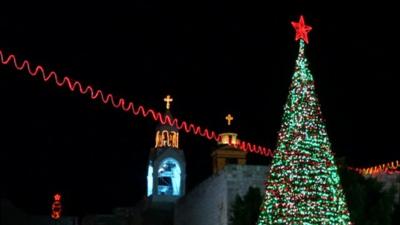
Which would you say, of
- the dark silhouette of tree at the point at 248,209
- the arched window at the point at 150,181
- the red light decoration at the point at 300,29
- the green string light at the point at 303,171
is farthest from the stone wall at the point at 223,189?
the arched window at the point at 150,181

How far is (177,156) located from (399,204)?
53.7 ft

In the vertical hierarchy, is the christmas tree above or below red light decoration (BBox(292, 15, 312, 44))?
below

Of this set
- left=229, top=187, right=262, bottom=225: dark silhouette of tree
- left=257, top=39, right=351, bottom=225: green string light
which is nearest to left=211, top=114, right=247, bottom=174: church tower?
left=229, top=187, right=262, bottom=225: dark silhouette of tree

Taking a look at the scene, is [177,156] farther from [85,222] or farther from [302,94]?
[302,94]

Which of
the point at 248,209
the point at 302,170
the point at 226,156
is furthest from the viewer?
the point at 226,156

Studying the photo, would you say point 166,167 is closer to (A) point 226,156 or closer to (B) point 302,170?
(A) point 226,156

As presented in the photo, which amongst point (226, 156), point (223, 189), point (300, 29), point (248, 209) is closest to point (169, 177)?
point (226, 156)

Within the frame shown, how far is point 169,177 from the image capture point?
35969mm

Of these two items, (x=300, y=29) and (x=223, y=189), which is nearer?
(x=300, y=29)

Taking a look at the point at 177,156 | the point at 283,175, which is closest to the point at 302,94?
the point at 283,175

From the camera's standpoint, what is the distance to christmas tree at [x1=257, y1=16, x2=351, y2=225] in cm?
1470

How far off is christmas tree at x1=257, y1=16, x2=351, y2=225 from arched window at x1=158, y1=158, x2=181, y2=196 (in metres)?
19.5

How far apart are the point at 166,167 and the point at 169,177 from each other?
1.01 meters

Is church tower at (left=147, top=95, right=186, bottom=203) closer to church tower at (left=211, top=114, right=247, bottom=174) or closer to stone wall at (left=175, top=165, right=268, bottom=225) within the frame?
church tower at (left=211, top=114, right=247, bottom=174)
